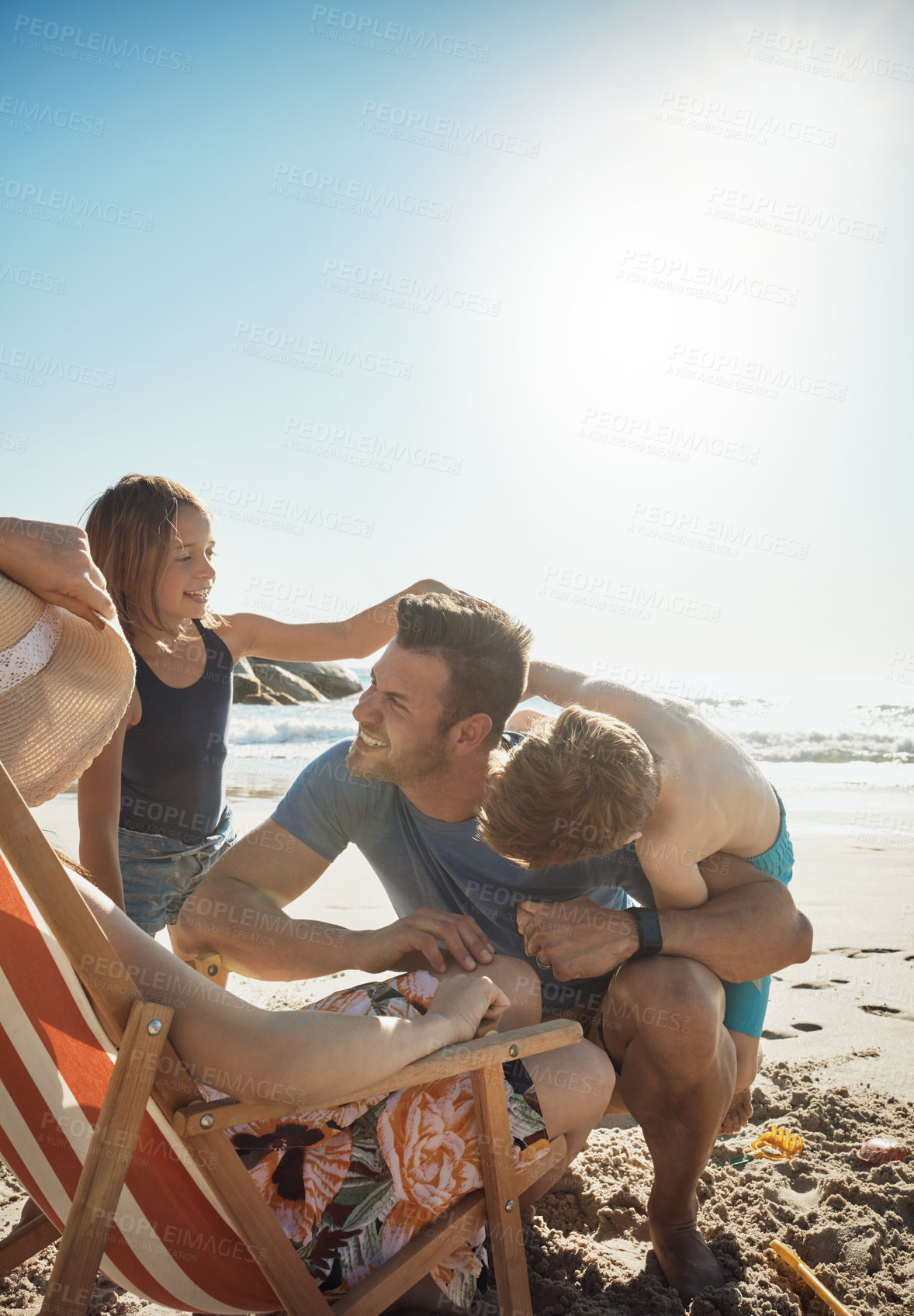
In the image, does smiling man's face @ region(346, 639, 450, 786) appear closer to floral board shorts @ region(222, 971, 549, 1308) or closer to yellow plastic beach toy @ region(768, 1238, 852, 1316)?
floral board shorts @ region(222, 971, 549, 1308)

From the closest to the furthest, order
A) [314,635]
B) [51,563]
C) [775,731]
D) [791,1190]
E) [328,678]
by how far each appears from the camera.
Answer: [51,563] < [791,1190] < [314,635] < [775,731] < [328,678]

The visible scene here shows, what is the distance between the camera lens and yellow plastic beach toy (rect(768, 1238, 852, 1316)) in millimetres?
2131

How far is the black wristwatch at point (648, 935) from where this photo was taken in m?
2.42

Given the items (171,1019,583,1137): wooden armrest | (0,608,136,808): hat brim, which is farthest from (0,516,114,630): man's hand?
(171,1019,583,1137): wooden armrest

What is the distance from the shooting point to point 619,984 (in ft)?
7.95

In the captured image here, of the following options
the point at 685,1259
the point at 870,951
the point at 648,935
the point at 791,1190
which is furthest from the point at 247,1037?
the point at 870,951

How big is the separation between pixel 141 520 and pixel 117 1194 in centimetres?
250

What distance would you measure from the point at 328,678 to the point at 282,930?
70.5 feet

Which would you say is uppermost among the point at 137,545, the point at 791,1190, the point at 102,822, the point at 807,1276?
the point at 137,545

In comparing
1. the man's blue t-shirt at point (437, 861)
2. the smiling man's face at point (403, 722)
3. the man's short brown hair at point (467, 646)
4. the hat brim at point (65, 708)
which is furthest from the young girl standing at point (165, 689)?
the hat brim at point (65, 708)

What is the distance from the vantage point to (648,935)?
95.5 inches

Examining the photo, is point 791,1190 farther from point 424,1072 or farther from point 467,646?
point 467,646

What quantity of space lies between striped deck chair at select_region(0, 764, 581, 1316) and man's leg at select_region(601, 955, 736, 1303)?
0.56 meters

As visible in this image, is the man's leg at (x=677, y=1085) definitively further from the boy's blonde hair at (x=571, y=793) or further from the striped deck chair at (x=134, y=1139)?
the striped deck chair at (x=134, y=1139)
